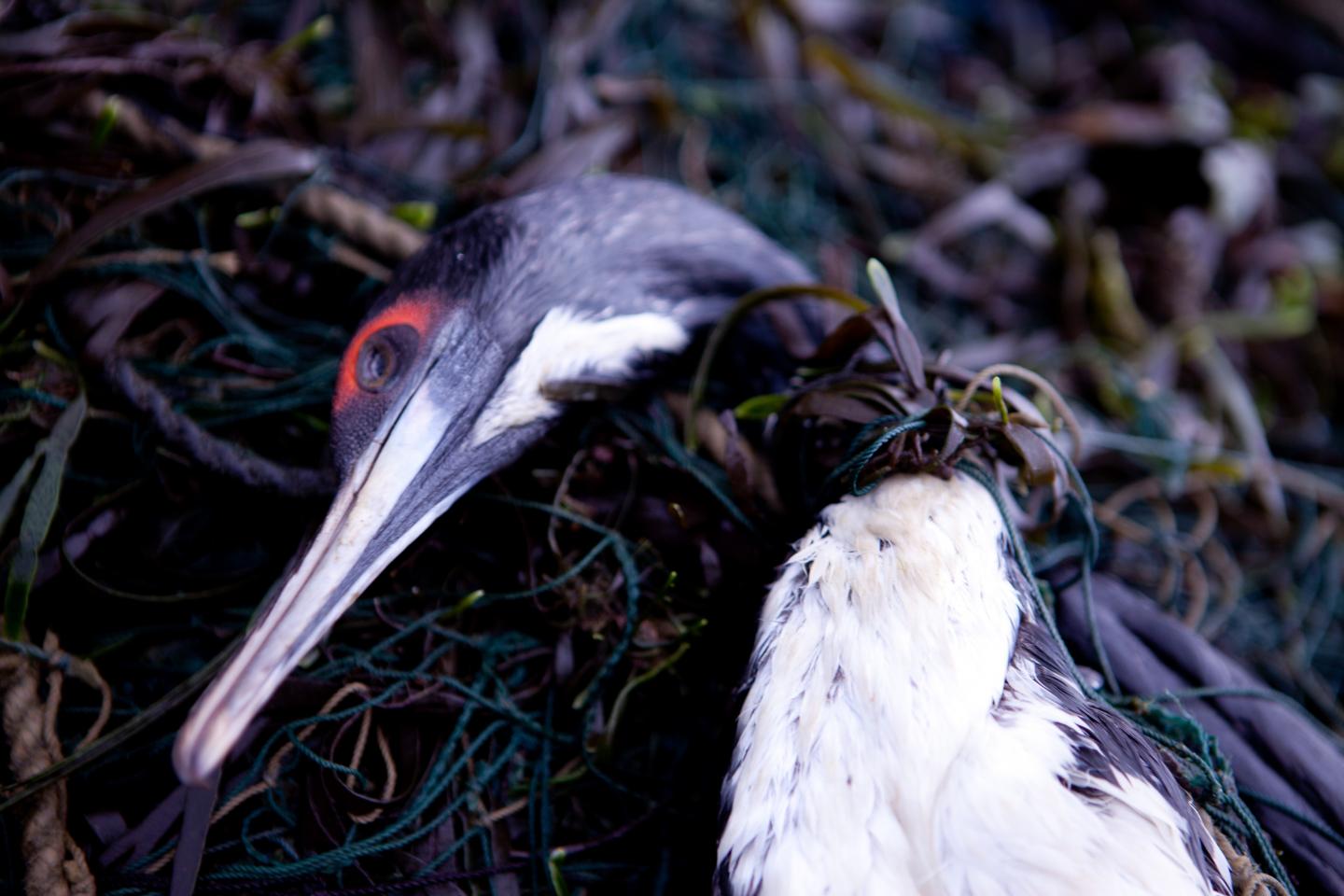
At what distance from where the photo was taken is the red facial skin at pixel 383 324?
99cm

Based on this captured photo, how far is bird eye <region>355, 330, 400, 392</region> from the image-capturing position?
0.99m

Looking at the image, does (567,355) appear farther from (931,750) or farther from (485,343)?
(931,750)

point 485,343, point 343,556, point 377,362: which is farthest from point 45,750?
point 485,343

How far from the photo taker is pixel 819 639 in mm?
870

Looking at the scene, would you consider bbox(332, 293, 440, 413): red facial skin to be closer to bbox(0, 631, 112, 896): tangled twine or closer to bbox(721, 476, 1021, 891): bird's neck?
bbox(0, 631, 112, 896): tangled twine

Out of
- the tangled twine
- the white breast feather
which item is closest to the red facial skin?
the white breast feather

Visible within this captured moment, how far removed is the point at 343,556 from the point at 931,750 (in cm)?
61

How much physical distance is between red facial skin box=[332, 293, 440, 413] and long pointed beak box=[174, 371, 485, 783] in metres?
0.07

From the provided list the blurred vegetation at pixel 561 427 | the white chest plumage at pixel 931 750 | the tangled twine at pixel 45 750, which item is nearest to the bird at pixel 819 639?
the white chest plumage at pixel 931 750

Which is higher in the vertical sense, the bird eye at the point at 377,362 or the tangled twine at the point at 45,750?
the bird eye at the point at 377,362

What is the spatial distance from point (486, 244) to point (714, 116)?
1.02m

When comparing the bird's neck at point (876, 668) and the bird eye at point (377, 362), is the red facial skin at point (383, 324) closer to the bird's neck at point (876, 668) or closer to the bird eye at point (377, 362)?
the bird eye at point (377, 362)

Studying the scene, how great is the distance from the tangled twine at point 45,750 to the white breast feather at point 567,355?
1.78ft

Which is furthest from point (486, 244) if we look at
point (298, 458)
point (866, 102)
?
point (866, 102)
